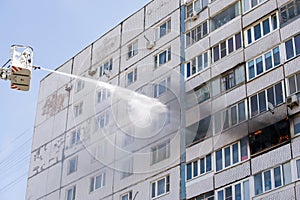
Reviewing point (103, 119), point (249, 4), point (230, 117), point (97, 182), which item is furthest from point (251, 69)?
point (97, 182)

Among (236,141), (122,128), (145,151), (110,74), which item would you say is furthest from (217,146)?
(110,74)

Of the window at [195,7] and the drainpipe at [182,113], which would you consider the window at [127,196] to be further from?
the window at [195,7]

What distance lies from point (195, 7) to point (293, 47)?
8.89 meters

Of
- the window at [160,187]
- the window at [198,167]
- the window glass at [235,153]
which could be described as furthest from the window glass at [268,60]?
the window at [160,187]

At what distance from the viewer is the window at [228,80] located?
1321 inches

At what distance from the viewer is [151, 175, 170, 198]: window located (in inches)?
1384

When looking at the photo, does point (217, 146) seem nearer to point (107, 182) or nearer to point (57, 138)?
point (107, 182)

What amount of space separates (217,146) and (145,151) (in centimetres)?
585

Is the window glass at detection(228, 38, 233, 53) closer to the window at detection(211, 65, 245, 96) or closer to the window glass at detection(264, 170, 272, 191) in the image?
the window at detection(211, 65, 245, 96)

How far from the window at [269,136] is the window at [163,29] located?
11.0m

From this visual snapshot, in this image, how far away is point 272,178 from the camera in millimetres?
29250

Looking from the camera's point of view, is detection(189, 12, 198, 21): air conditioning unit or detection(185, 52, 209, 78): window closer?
detection(185, 52, 209, 78): window

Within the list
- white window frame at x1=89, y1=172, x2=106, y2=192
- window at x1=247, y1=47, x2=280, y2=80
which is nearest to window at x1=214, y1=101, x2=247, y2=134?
window at x1=247, y1=47, x2=280, y2=80

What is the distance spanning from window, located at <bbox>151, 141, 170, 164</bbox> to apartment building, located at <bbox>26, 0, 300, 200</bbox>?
0.19ft
